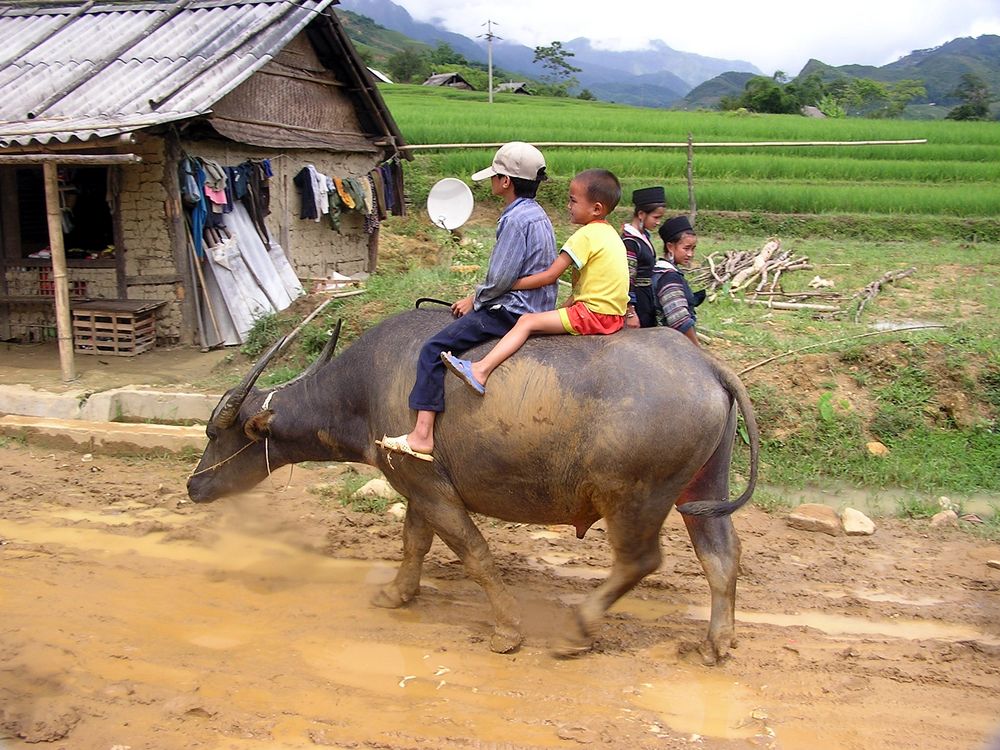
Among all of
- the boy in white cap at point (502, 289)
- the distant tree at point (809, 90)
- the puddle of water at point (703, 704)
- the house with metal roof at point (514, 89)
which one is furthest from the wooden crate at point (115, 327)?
the distant tree at point (809, 90)

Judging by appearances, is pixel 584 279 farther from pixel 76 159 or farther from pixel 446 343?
pixel 76 159

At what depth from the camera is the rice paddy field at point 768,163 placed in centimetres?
1691

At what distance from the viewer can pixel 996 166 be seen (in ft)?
64.3

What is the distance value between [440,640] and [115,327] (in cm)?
650

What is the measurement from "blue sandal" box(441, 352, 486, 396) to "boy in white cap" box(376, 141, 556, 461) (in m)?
0.10

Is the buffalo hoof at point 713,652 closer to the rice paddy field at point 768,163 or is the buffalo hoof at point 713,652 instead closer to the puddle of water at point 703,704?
the puddle of water at point 703,704

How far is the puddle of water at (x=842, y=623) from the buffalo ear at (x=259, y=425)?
210 cm

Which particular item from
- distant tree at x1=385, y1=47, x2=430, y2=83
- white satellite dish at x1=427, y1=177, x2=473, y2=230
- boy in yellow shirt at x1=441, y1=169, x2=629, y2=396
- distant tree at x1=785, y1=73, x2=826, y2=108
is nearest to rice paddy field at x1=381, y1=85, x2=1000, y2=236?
white satellite dish at x1=427, y1=177, x2=473, y2=230

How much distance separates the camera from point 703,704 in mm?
3594

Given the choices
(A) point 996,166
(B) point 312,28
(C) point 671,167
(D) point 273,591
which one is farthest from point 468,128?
(D) point 273,591

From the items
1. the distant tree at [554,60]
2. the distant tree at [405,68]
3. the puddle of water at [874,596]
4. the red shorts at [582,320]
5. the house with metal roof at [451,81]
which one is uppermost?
the distant tree at [554,60]

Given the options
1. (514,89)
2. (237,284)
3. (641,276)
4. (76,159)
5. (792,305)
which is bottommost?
(792,305)

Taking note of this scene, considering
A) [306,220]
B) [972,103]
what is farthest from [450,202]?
[972,103]

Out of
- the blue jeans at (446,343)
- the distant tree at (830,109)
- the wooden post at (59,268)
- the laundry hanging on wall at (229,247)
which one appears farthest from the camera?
the distant tree at (830,109)
